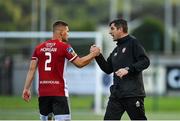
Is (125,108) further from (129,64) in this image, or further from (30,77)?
(30,77)

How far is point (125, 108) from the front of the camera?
43.8 feet

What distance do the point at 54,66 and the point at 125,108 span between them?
1.45 metres

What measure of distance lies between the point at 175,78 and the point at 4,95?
20.9 feet

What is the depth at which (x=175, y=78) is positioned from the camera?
30125mm

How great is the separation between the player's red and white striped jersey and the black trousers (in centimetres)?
89

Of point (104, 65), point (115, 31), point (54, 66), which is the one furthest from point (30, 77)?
point (115, 31)

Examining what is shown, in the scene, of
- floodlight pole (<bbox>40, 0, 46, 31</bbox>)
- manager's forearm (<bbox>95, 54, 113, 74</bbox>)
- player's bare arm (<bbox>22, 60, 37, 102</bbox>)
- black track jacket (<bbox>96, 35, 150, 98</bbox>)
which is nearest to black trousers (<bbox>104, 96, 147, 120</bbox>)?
black track jacket (<bbox>96, 35, 150, 98</bbox>)

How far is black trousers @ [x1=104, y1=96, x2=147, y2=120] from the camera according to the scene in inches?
521

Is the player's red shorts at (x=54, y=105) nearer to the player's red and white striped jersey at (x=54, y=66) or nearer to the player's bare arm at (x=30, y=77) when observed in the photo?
the player's red and white striped jersey at (x=54, y=66)

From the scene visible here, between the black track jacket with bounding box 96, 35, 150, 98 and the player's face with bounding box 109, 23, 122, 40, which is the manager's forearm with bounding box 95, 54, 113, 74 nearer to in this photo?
the black track jacket with bounding box 96, 35, 150, 98

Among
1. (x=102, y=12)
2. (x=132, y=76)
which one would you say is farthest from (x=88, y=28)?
(x=132, y=76)

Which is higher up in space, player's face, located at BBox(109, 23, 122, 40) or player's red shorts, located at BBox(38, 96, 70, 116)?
player's face, located at BBox(109, 23, 122, 40)

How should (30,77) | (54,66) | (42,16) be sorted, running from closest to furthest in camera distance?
(54,66) < (30,77) < (42,16)

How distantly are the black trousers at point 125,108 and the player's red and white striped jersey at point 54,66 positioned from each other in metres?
0.89
